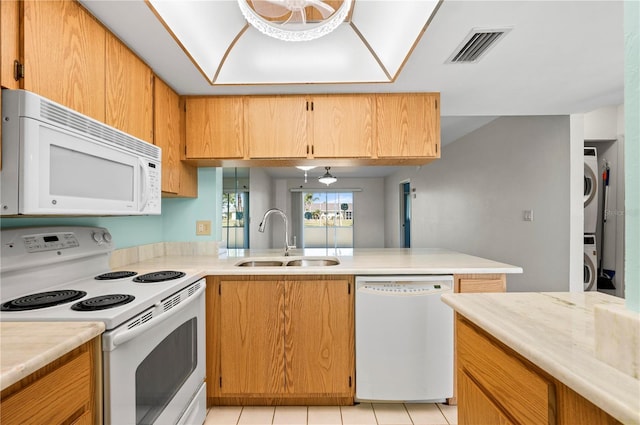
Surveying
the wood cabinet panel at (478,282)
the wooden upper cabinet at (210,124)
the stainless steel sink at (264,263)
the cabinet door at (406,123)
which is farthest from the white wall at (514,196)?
the wooden upper cabinet at (210,124)

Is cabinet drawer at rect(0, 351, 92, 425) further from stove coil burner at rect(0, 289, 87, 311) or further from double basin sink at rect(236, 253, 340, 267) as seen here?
double basin sink at rect(236, 253, 340, 267)

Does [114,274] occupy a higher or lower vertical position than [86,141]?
lower

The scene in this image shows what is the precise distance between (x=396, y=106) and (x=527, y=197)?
226 cm

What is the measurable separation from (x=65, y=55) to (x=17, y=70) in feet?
0.82

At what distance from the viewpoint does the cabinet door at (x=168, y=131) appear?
198 cm

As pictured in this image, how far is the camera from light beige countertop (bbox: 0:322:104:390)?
0.69 metres

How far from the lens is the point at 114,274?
166 cm

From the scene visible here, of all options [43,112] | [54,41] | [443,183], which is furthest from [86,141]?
[443,183]

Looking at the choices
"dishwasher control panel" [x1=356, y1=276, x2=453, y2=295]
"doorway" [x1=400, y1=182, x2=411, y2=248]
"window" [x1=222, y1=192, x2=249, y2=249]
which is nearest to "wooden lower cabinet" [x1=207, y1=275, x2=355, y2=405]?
"dishwasher control panel" [x1=356, y1=276, x2=453, y2=295]

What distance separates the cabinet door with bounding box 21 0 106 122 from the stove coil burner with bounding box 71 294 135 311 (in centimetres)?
77

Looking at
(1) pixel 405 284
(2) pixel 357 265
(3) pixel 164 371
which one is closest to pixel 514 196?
(1) pixel 405 284

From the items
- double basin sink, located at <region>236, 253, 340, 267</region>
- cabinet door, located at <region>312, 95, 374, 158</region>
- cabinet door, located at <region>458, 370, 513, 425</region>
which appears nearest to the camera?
cabinet door, located at <region>458, 370, 513, 425</region>

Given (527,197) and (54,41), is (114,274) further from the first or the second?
(527,197)

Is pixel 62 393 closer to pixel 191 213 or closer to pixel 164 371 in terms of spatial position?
pixel 164 371
